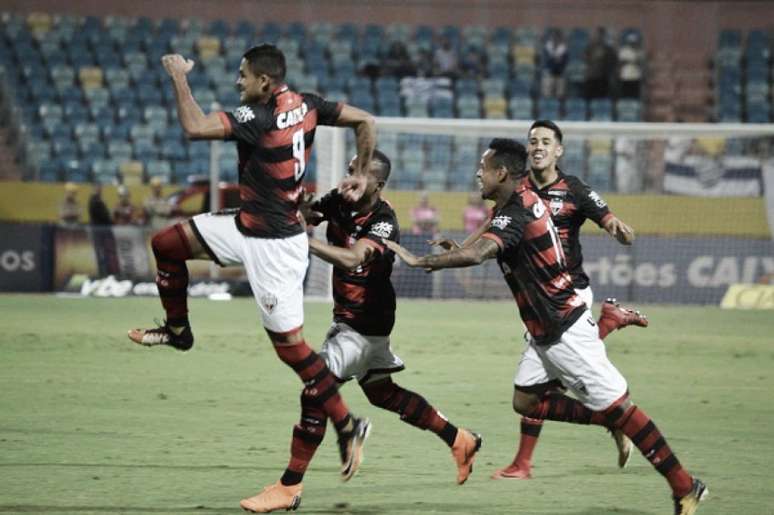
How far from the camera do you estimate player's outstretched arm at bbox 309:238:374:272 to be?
22.2ft

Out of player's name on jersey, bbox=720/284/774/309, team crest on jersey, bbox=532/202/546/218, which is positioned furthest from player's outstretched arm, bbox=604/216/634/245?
player's name on jersey, bbox=720/284/774/309

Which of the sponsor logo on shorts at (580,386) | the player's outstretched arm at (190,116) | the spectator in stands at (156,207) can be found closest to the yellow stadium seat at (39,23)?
the spectator in stands at (156,207)

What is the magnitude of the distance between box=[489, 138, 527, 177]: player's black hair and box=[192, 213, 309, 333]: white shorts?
1.18 meters

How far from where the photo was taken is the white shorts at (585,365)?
6824 mm

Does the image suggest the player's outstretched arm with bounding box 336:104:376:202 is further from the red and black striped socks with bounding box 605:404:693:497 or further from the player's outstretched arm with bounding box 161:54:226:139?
the red and black striped socks with bounding box 605:404:693:497

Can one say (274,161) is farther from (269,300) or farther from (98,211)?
(98,211)

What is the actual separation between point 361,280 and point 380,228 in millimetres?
356

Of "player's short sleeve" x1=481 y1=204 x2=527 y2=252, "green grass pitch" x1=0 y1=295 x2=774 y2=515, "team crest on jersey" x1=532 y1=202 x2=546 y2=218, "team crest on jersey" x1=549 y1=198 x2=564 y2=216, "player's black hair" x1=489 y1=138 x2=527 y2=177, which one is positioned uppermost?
"player's black hair" x1=489 y1=138 x2=527 y2=177

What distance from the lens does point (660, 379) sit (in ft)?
42.2

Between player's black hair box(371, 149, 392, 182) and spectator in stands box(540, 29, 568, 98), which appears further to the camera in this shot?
spectator in stands box(540, 29, 568, 98)

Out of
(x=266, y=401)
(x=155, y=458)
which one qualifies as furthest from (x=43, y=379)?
(x=155, y=458)

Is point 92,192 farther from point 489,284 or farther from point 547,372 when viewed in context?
point 547,372

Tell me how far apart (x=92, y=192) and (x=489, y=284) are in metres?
7.76

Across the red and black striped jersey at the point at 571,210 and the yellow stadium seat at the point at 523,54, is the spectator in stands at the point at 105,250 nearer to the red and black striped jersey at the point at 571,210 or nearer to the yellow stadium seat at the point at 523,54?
the yellow stadium seat at the point at 523,54
